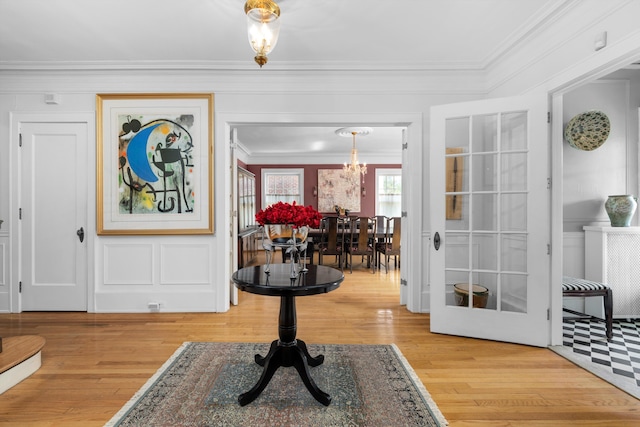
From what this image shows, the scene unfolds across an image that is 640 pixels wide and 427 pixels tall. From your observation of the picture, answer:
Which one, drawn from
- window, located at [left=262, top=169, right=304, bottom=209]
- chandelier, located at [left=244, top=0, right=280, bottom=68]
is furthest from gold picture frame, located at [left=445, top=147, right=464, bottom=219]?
window, located at [left=262, top=169, right=304, bottom=209]

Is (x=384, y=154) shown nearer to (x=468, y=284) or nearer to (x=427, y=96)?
(x=427, y=96)

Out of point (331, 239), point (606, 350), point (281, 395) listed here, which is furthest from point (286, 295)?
point (331, 239)

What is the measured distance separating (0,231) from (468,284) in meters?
4.74

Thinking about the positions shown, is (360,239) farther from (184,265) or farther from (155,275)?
(155,275)

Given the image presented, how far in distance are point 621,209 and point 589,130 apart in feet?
2.78

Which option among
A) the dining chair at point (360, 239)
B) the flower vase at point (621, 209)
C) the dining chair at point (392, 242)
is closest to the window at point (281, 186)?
the dining chair at point (360, 239)

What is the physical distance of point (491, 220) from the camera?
3029 millimetres

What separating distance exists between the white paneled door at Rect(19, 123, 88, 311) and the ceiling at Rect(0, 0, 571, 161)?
2.50 feet

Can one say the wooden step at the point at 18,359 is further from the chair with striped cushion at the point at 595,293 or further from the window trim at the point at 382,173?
the window trim at the point at 382,173

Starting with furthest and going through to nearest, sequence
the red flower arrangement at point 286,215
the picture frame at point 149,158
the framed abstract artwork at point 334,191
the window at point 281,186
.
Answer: the window at point 281,186 < the framed abstract artwork at point 334,191 < the picture frame at point 149,158 < the red flower arrangement at point 286,215

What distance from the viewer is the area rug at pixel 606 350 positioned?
92.9 inches

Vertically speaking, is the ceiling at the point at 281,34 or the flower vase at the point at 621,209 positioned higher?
the ceiling at the point at 281,34

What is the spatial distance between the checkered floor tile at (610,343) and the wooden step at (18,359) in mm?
4016

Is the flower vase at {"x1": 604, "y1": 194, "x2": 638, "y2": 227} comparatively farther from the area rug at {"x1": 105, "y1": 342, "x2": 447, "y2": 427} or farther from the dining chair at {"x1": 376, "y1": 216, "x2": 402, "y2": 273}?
the dining chair at {"x1": 376, "y1": 216, "x2": 402, "y2": 273}
